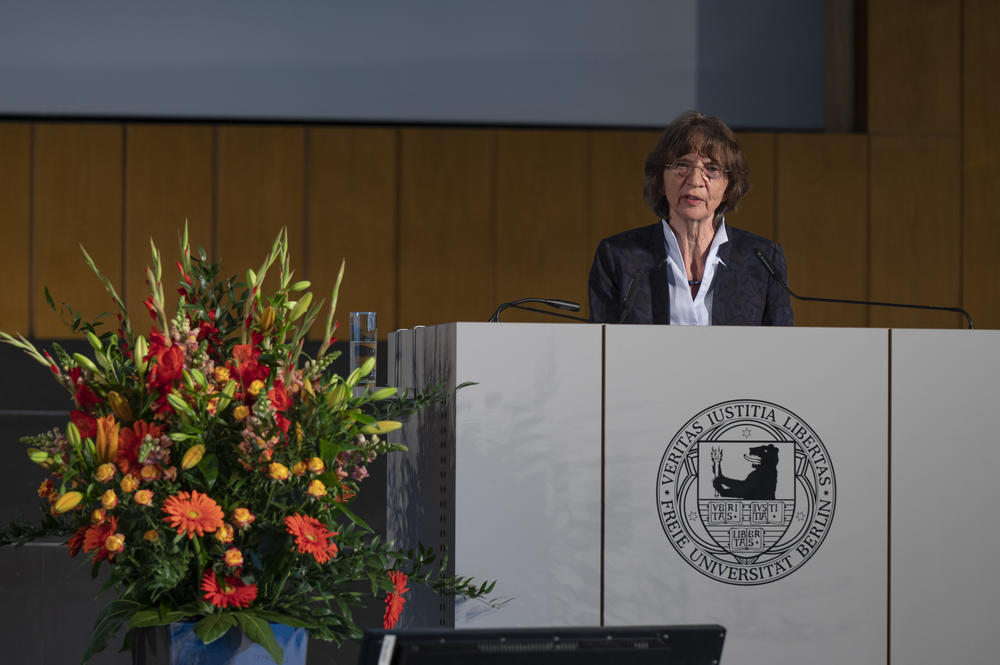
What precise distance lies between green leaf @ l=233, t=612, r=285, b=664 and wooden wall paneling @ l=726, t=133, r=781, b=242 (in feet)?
15.2

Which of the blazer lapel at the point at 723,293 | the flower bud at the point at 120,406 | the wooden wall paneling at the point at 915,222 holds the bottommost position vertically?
the flower bud at the point at 120,406

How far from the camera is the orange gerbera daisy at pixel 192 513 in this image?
100cm

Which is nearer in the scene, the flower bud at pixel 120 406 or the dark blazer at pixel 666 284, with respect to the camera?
the flower bud at pixel 120 406

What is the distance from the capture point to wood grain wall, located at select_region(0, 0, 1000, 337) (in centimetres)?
524

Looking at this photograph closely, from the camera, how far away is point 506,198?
5.37 meters

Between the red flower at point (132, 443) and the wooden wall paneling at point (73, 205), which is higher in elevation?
the wooden wall paneling at point (73, 205)

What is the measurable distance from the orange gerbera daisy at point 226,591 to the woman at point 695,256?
87 centimetres

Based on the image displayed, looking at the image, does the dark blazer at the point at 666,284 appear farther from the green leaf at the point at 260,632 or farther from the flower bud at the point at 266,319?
the green leaf at the point at 260,632

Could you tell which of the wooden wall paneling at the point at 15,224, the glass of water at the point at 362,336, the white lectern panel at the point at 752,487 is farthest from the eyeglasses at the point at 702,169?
the wooden wall paneling at the point at 15,224

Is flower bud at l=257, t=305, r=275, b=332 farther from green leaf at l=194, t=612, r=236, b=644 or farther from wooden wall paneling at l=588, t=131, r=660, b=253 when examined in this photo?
wooden wall paneling at l=588, t=131, r=660, b=253

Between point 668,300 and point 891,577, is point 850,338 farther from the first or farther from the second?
point 668,300

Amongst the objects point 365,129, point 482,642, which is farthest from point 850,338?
point 365,129

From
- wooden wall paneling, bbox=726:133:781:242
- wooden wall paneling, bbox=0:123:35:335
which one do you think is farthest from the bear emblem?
wooden wall paneling, bbox=0:123:35:335

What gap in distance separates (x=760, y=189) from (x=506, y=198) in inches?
53.3
